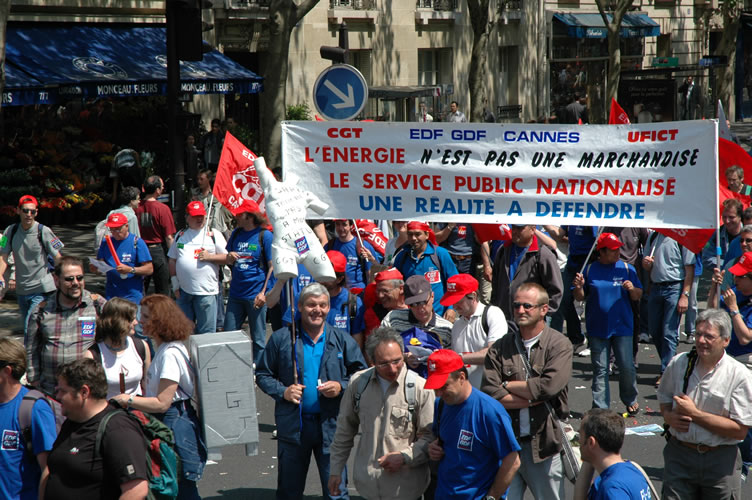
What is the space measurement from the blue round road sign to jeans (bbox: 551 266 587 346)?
9.40 feet

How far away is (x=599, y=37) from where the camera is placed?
36.2m

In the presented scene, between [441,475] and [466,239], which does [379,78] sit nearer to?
[466,239]

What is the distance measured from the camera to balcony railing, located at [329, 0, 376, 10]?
27.3m

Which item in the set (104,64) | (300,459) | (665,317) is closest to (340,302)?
(300,459)

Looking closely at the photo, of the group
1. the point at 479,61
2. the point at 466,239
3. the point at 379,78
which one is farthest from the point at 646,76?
the point at 466,239

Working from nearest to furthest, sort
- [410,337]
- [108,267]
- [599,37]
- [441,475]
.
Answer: [441,475] < [410,337] < [108,267] < [599,37]

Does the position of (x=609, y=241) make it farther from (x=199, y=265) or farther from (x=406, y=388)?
(x=199, y=265)

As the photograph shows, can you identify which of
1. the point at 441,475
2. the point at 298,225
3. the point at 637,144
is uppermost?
the point at 637,144

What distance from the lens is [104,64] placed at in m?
19.0

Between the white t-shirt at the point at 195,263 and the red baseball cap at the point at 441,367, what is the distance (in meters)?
5.30

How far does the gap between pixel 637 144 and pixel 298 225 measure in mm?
2484

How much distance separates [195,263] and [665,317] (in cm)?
476

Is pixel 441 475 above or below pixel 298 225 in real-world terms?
below

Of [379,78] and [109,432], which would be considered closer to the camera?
[109,432]
